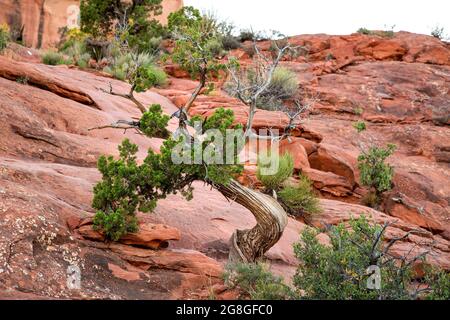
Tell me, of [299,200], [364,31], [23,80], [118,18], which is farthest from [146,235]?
[364,31]

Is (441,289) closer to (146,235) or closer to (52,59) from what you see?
(146,235)

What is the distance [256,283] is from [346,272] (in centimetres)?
88

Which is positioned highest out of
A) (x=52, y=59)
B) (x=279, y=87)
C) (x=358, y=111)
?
(x=52, y=59)

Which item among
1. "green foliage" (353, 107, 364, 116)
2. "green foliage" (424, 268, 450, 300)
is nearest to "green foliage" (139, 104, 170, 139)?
"green foliage" (424, 268, 450, 300)

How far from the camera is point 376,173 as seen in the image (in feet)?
38.9

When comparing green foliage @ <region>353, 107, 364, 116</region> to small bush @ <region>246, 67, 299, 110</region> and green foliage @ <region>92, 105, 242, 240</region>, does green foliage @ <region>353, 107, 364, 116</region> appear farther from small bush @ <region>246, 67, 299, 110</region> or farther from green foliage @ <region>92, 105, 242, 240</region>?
green foliage @ <region>92, 105, 242, 240</region>

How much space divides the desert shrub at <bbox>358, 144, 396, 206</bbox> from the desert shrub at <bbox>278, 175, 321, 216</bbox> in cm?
265

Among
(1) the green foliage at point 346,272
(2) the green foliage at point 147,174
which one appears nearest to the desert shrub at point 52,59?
(2) the green foliage at point 147,174

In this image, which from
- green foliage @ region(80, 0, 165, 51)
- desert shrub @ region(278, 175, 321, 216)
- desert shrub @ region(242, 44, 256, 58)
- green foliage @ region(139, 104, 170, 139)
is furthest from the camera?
desert shrub @ region(242, 44, 256, 58)

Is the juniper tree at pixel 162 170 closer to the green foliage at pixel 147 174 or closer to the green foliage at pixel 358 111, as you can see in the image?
the green foliage at pixel 147 174

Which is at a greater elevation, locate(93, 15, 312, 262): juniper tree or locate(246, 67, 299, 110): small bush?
locate(246, 67, 299, 110): small bush

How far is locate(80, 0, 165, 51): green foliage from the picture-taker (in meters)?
18.8
